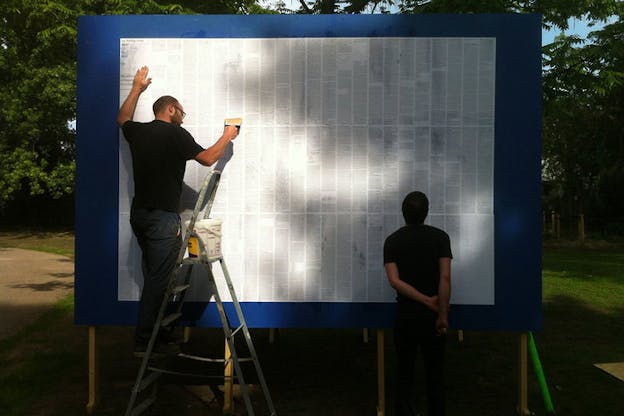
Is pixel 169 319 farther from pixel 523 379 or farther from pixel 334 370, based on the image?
pixel 523 379

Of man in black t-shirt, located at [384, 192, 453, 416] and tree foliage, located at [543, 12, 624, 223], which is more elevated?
tree foliage, located at [543, 12, 624, 223]

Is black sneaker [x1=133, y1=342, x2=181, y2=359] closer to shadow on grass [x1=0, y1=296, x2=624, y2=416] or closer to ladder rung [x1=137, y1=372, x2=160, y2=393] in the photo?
ladder rung [x1=137, y1=372, x2=160, y2=393]

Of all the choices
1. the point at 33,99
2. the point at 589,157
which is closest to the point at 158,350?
the point at 33,99

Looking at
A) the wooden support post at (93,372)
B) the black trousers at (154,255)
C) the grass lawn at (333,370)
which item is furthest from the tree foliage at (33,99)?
the black trousers at (154,255)

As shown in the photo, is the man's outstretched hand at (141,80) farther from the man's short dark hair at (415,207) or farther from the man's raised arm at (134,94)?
the man's short dark hair at (415,207)

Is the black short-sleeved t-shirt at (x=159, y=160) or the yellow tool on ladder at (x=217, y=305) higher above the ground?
the black short-sleeved t-shirt at (x=159, y=160)

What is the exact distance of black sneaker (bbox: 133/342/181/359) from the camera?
4227 millimetres

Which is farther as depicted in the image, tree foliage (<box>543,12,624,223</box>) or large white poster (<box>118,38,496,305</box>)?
tree foliage (<box>543,12,624,223</box>)

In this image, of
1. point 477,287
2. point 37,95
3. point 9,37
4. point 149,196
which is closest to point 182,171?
point 149,196

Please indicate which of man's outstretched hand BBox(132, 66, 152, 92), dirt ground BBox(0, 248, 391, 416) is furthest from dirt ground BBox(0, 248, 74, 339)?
man's outstretched hand BBox(132, 66, 152, 92)

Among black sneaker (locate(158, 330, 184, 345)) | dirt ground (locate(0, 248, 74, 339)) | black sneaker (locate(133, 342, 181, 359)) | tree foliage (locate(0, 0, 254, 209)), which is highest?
tree foliage (locate(0, 0, 254, 209))

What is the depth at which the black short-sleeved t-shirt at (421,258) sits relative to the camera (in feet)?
12.0

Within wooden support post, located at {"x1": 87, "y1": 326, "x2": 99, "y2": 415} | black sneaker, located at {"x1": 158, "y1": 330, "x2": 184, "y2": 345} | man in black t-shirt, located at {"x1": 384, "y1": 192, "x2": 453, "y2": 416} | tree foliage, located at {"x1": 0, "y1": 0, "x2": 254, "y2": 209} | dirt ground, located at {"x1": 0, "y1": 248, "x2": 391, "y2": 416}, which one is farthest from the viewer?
tree foliage, located at {"x1": 0, "y1": 0, "x2": 254, "y2": 209}

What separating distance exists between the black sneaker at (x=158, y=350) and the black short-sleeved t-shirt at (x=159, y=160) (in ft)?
3.28
